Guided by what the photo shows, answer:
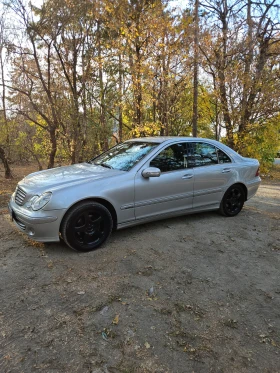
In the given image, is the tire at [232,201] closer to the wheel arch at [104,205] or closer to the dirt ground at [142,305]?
the dirt ground at [142,305]

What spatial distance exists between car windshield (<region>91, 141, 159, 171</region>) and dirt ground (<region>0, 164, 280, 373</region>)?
1086 mm

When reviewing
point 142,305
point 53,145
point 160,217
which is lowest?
point 142,305

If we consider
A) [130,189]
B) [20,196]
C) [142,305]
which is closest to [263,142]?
[130,189]

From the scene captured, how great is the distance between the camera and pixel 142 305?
8.05 ft

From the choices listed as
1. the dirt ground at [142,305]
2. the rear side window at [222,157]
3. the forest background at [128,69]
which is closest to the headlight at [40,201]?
the dirt ground at [142,305]

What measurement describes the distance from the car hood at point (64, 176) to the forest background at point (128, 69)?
5.67 meters

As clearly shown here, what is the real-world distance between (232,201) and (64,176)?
10.1 ft

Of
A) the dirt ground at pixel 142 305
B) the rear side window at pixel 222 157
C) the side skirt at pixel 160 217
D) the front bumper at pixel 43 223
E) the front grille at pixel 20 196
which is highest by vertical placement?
the rear side window at pixel 222 157

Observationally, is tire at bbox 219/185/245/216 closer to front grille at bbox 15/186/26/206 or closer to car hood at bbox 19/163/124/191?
car hood at bbox 19/163/124/191

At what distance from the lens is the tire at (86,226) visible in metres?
3.32

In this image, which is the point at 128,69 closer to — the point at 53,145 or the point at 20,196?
the point at 53,145

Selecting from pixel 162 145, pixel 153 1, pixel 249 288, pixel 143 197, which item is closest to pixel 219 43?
pixel 153 1

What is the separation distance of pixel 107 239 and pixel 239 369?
2.26 metres

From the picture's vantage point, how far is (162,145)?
4211mm
